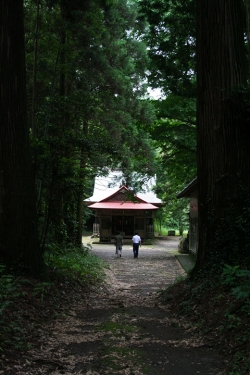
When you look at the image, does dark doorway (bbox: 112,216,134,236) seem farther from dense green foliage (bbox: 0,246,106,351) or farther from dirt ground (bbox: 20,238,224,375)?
dirt ground (bbox: 20,238,224,375)

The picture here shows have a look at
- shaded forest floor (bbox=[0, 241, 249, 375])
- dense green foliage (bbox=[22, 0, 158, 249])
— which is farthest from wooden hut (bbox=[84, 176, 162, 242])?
shaded forest floor (bbox=[0, 241, 249, 375])

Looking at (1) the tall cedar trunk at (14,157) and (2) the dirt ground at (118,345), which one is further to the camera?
(1) the tall cedar trunk at (14,157)

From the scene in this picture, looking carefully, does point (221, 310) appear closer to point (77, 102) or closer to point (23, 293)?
point (23, 293)

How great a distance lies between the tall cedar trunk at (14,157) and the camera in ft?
25.1

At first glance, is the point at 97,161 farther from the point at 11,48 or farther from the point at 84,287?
the point at 11,48

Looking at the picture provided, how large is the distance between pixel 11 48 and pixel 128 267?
12574 millimetres

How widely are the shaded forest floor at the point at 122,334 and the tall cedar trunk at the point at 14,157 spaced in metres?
0.87

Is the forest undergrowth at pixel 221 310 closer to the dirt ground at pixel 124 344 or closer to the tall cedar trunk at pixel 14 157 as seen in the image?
the dirt ground at pixel 124 344

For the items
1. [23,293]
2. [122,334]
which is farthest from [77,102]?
[122,334]

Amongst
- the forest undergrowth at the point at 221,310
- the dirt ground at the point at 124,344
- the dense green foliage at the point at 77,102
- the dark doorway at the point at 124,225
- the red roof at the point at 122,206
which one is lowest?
the dirt ground at the point at 124,344

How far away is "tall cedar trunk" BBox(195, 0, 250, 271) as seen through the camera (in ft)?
24.7

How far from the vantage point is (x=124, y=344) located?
17.1ft

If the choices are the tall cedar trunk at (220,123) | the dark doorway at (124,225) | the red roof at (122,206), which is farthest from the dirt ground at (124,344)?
the dark doorway at (124,225)

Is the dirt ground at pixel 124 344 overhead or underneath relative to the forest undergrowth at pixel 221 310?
underneath
